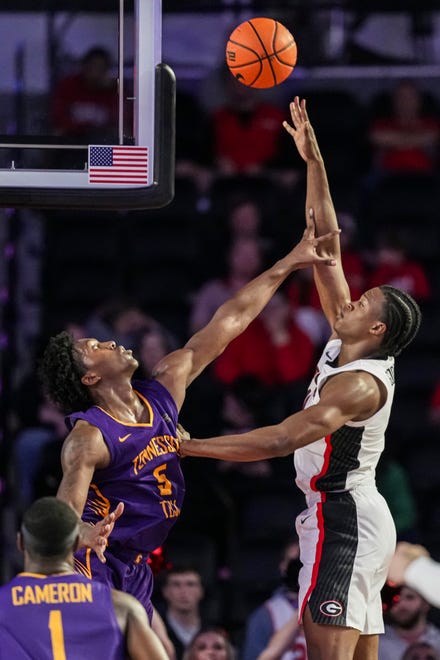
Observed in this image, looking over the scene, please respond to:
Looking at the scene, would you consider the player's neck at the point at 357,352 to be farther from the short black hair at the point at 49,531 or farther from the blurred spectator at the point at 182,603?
the blurred spectator at the point at 182,603

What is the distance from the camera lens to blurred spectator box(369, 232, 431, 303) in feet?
36.9

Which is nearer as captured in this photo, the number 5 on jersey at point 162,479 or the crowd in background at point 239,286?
the number 5 on jersey at point 162,479

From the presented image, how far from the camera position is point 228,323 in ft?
23.3

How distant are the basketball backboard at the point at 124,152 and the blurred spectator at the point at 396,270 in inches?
174

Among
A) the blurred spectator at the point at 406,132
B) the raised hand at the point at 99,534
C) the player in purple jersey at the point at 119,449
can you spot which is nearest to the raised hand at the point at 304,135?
the player in purple jersey at the point at 119,449

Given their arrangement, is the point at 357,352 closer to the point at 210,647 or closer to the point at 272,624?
the point at 210,647

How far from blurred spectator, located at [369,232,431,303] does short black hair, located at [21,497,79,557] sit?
6.55 metres

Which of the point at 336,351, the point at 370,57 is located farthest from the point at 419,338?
the point at 336,351

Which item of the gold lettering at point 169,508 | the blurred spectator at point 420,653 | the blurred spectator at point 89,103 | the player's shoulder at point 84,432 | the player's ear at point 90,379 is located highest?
the blurred spectator at point 89,103

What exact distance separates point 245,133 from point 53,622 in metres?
7.65

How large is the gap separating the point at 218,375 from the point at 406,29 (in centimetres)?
388

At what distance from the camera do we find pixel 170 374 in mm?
6859

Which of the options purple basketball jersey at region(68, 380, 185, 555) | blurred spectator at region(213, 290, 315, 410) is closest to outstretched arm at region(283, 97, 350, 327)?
purple basketball jersey at region(68, 380, 185, 555)

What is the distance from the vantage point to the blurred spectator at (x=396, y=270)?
36.9 ft
